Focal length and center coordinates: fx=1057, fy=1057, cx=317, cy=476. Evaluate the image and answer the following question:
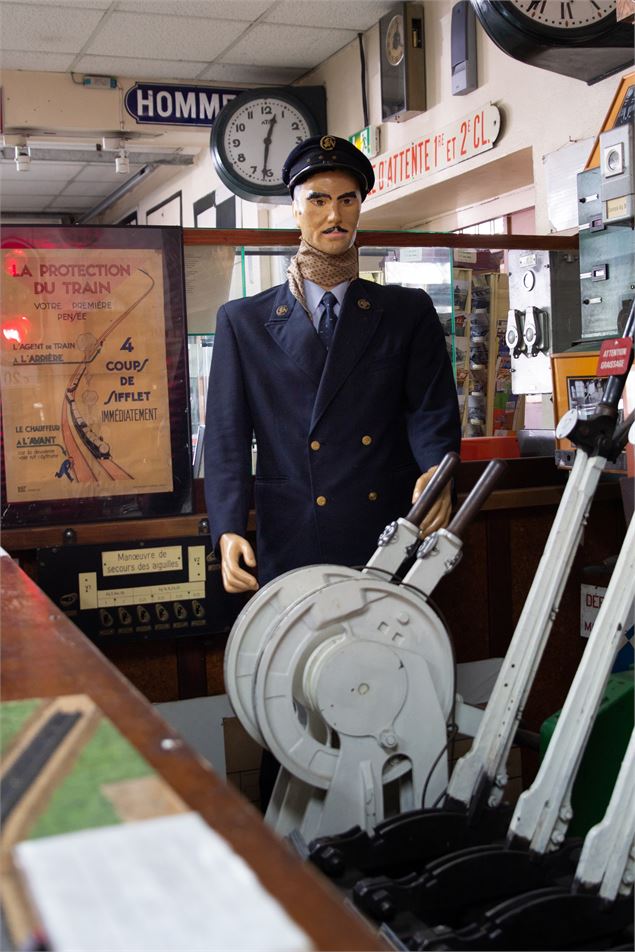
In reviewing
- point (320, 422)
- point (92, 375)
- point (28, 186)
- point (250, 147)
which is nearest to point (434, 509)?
point (320, 422)

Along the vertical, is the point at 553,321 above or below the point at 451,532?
→ above

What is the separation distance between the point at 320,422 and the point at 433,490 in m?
0.37

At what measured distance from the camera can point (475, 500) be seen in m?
2.36

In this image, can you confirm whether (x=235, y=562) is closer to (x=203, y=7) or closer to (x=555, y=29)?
(x=555, y=29)

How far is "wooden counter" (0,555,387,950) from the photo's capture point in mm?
692

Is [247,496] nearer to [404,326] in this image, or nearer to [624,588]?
[404,326]

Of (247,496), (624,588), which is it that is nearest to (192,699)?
(247,496)

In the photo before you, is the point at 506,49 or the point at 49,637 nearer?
the point at 49,637

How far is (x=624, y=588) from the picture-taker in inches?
82.0

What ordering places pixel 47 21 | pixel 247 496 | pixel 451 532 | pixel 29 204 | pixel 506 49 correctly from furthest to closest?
pixel 29 204, pixel 47 21, pixel 506 49, pixel 247 496, pixel 451 532

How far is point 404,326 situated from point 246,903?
7.08ft

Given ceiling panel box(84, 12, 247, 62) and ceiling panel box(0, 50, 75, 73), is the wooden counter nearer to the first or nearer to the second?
ceiling panel box(84, 12, 247, 62)

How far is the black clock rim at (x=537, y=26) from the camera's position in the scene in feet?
11.9

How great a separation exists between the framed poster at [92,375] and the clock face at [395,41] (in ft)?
12.5
